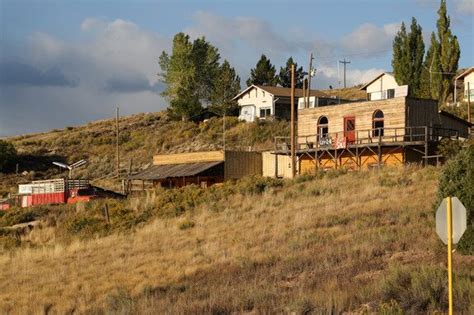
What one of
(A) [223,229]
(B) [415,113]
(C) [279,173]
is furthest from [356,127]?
(A) [223,229]

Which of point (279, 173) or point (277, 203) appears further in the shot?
point (279, 173)

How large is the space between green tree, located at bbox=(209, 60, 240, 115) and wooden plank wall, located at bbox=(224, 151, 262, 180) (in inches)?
1052

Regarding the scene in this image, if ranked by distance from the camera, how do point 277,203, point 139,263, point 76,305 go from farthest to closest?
1. point 277,203
2. point 139,263
3. point 76,305

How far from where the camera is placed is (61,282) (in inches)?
815

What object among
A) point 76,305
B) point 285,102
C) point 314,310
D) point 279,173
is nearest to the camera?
point 314,310

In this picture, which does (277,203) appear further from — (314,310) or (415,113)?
(314,310)

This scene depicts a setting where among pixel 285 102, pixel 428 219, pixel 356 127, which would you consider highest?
pixel 285 102

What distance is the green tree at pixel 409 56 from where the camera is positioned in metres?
75.3

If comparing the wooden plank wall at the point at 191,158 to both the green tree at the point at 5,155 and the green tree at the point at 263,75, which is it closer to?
the green tree at the point at 5,155

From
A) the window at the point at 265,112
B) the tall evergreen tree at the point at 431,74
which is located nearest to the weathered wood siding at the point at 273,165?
the tall evergreen tree at the point at 431,74

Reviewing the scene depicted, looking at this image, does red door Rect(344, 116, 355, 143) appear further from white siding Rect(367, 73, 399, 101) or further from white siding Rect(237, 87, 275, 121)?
white siding Rect(367, 73, 399, 101)

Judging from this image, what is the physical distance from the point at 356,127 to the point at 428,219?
991 inches

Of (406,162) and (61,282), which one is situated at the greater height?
(406,162)

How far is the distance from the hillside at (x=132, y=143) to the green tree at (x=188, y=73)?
302 centimetres
